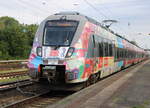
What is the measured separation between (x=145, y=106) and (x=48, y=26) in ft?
19.0

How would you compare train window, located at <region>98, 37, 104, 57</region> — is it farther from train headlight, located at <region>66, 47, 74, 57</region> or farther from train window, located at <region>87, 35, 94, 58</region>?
train headlight, located at <region>66, 47, 74, 57</region>

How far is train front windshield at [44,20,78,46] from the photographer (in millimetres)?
11387

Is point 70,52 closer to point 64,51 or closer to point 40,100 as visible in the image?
Result: point 64,51

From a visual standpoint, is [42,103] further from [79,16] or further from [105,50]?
[105,50]

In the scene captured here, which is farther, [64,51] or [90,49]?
[90,49]

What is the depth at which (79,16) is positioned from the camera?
12445mm

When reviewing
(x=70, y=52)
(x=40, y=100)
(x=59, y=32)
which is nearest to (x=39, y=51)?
(x=59, y=32)

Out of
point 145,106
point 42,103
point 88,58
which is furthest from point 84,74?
point 145,106

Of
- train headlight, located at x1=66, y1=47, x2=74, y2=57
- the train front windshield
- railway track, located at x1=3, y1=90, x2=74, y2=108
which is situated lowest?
railway track, located at x1=3, y1=90, x2=74, y2=108

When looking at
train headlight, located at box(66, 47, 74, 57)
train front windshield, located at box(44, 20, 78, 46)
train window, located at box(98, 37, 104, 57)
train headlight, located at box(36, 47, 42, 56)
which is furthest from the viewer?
train window, located at box(98, 37, 104, 57)

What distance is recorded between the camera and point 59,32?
11.7 m

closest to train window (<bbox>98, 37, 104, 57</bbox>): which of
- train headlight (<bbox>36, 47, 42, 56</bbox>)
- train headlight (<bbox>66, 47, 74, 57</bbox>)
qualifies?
train headlight (<bbox>66, 47, 74, 57</bbox>)

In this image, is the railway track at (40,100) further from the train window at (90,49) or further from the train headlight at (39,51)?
the train window at (90,49)

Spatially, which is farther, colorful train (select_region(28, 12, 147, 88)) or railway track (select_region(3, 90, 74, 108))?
colorful train (select_region(28, 12, 147, 88))
